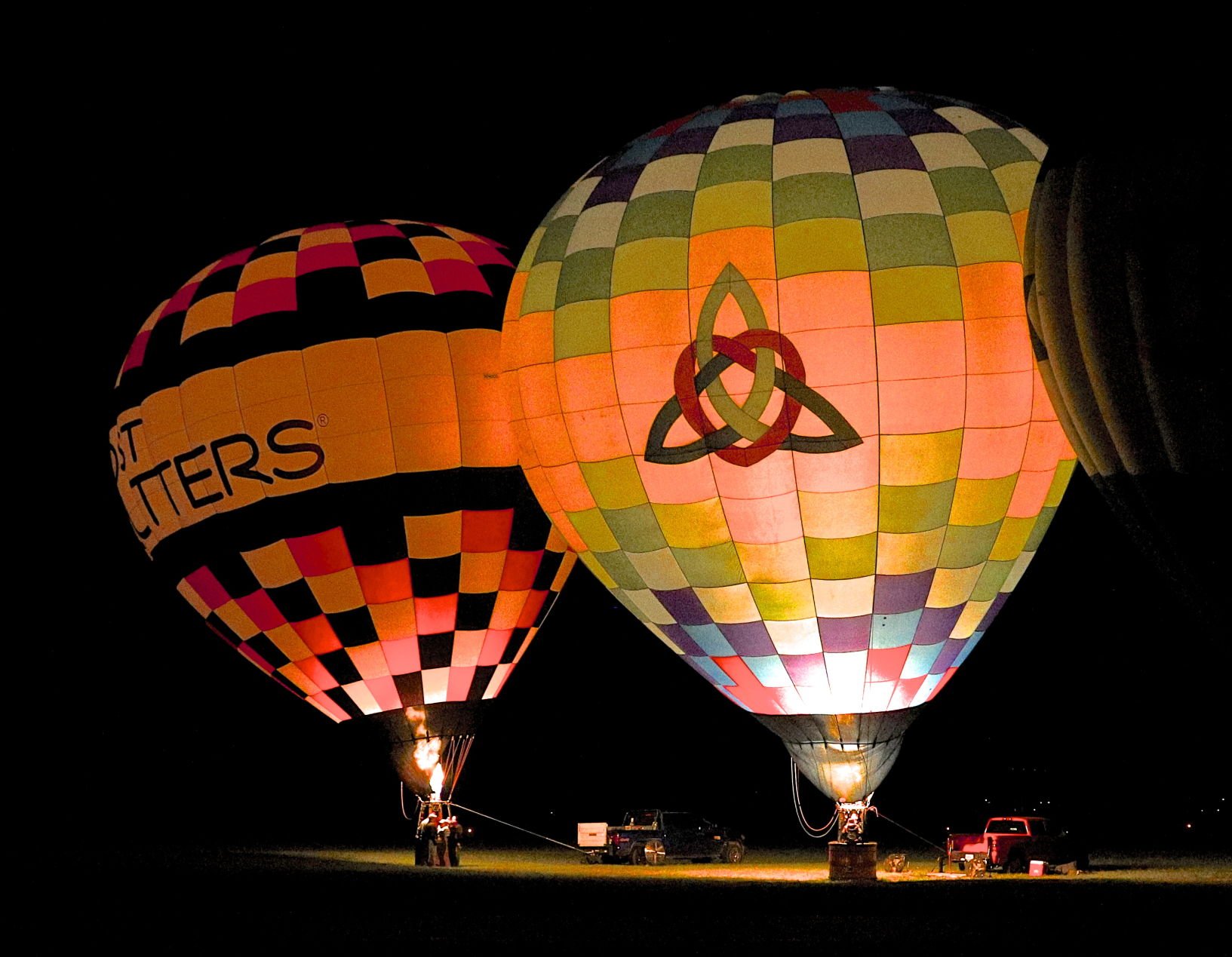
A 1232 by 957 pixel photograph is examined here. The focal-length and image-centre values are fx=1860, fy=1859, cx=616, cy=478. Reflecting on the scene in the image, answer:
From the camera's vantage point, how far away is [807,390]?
1193 centimetres

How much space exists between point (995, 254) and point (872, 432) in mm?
1441

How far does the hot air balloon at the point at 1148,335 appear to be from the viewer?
9602 millimetres

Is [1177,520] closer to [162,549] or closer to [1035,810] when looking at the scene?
[162,549]

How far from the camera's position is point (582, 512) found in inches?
516

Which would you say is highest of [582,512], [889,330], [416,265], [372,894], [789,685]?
[416,265]

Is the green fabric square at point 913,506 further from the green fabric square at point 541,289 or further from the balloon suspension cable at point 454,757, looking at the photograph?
the balloon suspension cable at point 454,757

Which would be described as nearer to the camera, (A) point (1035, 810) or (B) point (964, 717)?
(A) point (1035, 810)

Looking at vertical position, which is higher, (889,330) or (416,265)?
(416,265)

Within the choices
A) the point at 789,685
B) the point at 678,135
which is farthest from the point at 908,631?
the point at 678,135

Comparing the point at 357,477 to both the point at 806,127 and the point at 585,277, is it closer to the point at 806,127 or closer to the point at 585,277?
the point at 585,277

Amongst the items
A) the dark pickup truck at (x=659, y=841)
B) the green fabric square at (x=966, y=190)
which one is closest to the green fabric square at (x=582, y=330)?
the green fabric square at (x=966, y=190)

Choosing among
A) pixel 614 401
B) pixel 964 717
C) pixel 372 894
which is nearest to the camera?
pixel 372 894

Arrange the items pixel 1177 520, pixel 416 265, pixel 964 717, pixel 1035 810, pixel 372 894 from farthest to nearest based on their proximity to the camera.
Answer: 1. pixel 964 717
2. pixel 1035 810
3. pixel 416 265
4. pixel 372 894
5. pixel 1177 520

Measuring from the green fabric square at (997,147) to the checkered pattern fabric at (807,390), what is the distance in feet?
0.07
